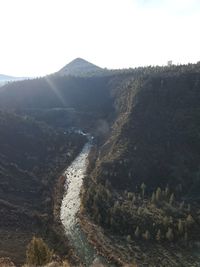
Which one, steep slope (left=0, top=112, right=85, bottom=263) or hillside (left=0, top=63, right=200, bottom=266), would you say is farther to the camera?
steep slope (left=0, top=112, right=85, bottom=263)

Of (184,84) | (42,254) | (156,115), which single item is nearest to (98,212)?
(42,254)

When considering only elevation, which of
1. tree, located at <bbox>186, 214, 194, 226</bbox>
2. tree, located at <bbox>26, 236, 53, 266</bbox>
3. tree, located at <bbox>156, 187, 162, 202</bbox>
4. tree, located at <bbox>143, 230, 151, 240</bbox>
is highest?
tree, located at <bbox>156, 187, 162, 202</bbox>

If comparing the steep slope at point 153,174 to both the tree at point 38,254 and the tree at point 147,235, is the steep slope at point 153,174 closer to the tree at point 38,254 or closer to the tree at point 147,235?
the tree at point 147,235

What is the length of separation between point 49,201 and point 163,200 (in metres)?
27.2

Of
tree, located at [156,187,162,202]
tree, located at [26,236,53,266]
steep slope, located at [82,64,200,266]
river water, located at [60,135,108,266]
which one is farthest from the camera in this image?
tree, located at [156,187,162,202]

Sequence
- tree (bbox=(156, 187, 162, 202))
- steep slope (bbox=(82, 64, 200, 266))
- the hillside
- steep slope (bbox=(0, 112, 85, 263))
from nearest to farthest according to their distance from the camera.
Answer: the hillside < steep slope (bbox=(82, 64, 200, 266)) < steep slope (bbox=(0, 112, 85, 263)) < tree (bbox=(156, 187, 162, 202))

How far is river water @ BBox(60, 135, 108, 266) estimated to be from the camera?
75.3 meters

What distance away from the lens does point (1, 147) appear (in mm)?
134000

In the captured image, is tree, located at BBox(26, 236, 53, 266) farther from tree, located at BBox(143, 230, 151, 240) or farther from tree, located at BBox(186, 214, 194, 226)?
tree, located at BBox(186, 214, 194, 226)

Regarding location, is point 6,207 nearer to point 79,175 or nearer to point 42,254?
point 79,175

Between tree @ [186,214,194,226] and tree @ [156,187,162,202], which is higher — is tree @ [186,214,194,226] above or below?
below

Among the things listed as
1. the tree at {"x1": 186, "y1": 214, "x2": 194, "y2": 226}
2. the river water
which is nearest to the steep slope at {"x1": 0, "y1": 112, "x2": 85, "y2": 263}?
the river water

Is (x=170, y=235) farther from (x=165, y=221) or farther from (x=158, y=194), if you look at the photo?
(x=158, y=194)

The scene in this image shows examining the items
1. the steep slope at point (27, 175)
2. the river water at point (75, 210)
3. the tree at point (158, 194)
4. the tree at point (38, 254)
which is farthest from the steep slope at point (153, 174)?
the tree at point (38, 254)
